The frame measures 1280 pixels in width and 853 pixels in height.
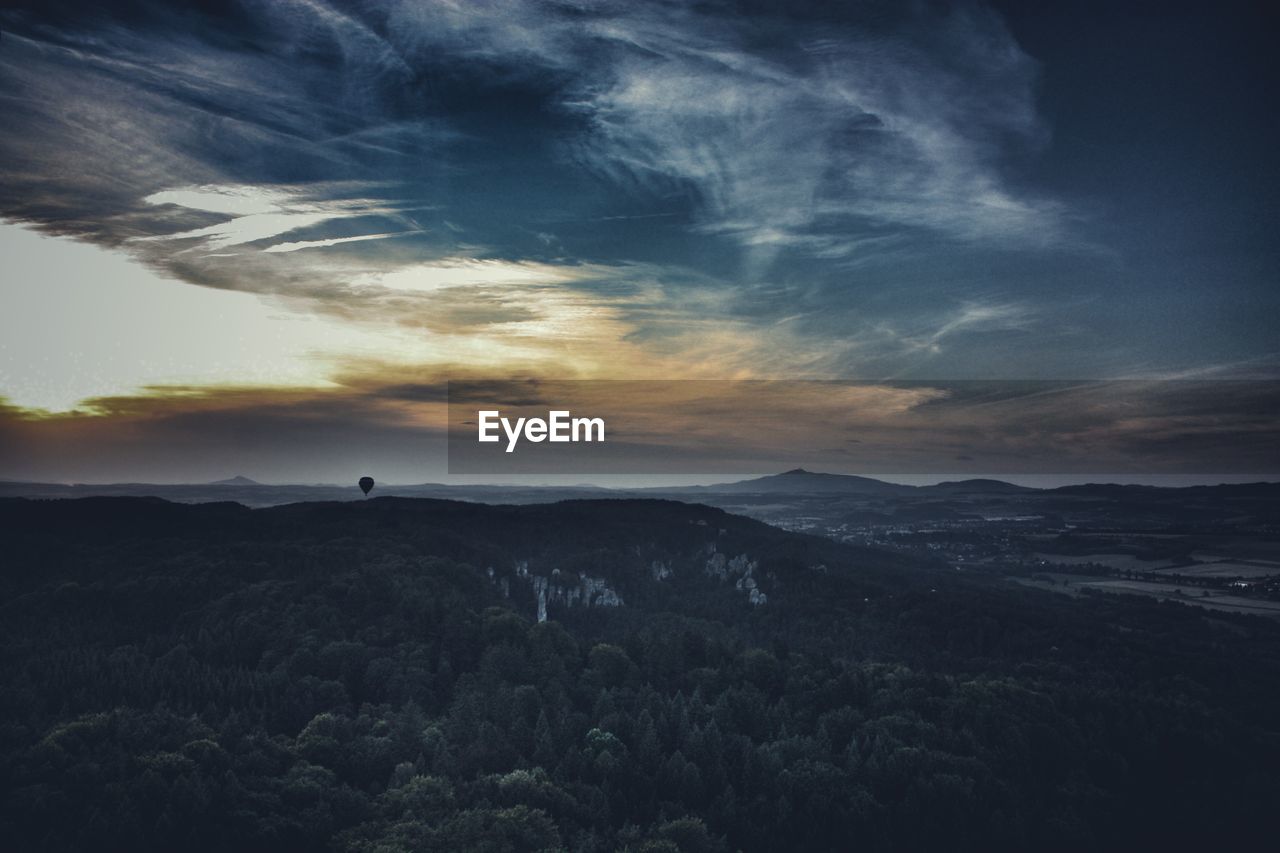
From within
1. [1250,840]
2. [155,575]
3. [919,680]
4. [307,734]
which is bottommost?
[1250,840]

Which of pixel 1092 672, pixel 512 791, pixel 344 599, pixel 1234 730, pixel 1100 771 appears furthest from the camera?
pixel 1092 672

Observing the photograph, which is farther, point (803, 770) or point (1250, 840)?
point (1250, 840)

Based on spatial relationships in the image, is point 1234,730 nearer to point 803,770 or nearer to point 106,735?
point 803,770

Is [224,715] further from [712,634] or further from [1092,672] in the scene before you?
[1092,672]

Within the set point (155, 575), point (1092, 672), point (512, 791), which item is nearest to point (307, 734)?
point (512, 791)

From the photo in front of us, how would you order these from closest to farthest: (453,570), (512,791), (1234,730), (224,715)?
(512,791), (224,715), (1234,730), (453,570)

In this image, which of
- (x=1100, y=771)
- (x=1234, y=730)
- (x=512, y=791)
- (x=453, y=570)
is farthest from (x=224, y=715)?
(x=1234, y=730)

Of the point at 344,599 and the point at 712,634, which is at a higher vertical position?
the point at 344,599
